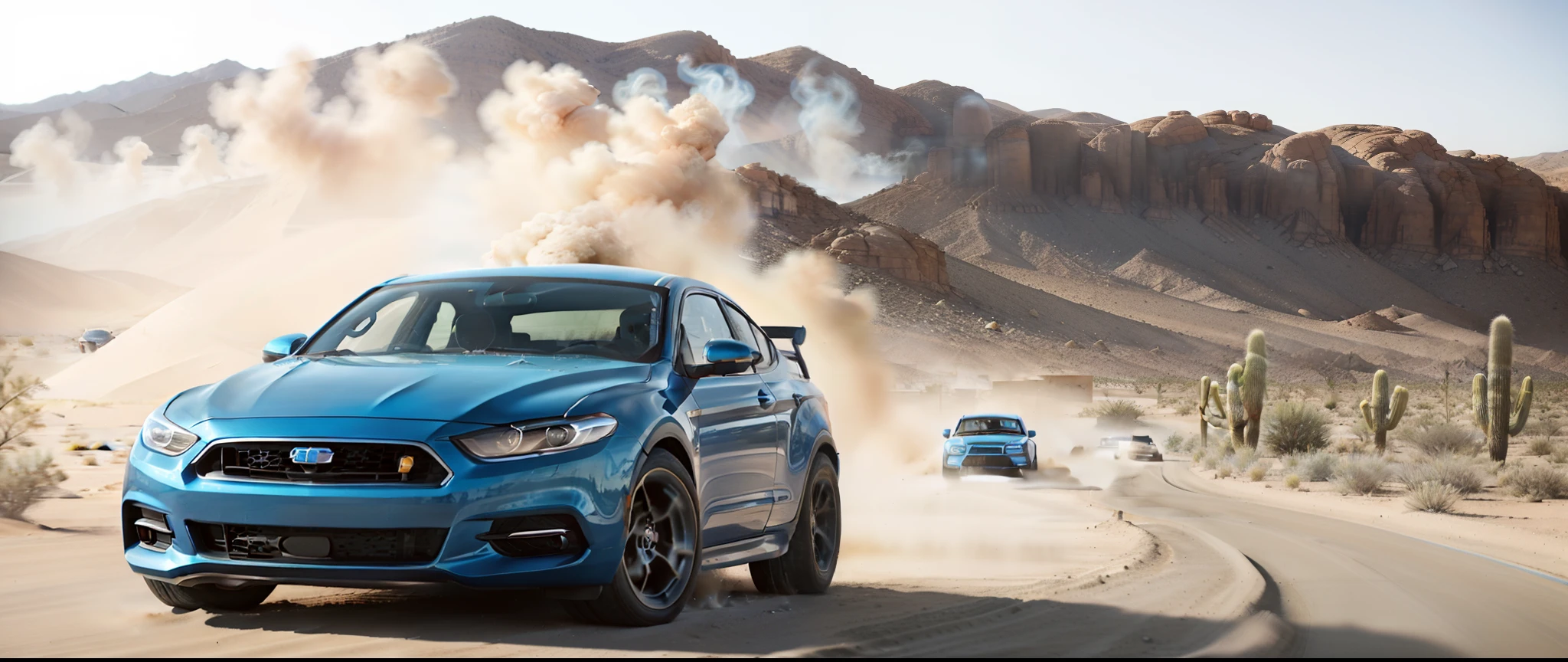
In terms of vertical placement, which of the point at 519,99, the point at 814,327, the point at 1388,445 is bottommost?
the point at 1388,445

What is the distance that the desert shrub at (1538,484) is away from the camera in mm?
22578

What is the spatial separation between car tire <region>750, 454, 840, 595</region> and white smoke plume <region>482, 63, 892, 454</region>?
75.3ft

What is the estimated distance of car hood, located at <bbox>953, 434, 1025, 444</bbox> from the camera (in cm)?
2541

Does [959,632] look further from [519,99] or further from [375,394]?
[519,99]

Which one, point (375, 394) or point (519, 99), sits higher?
point (519, 99)

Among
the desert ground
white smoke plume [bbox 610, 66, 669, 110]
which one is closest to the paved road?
the desert ground

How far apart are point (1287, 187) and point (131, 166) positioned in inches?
5057

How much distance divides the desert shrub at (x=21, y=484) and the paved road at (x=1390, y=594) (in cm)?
1095

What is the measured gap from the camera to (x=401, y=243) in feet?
191

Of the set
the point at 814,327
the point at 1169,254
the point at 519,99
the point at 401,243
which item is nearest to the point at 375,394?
the point at 814,327

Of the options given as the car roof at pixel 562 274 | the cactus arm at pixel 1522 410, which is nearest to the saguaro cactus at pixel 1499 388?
the cactus arm at pixel 1522 410

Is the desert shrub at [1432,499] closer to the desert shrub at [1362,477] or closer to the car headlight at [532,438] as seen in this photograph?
the desert shrub at [1362,477]

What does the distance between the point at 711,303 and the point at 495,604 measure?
2.24 metres

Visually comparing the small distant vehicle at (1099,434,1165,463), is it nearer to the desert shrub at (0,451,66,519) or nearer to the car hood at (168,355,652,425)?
the desert shrub at (0,451,66,519)
